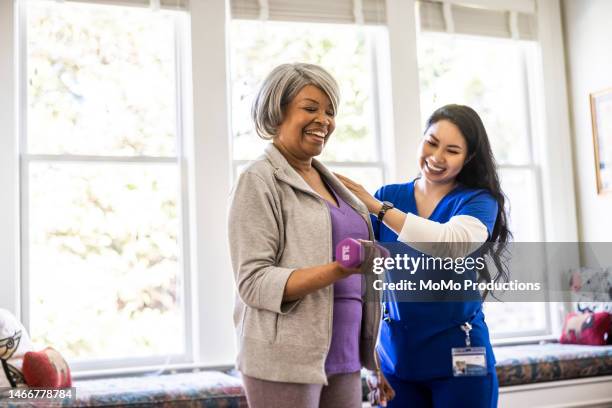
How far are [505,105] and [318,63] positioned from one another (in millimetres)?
1413

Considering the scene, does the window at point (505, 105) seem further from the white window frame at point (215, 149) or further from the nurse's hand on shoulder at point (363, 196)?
the nurse's hand on shoulder at point (363, 196)

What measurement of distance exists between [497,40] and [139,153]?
253 cm

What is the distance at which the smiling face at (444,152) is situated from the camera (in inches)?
86.7

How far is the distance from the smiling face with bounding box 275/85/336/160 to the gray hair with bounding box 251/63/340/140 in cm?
1

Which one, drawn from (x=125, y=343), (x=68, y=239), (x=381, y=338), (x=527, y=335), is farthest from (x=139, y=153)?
(x=527, y=335)

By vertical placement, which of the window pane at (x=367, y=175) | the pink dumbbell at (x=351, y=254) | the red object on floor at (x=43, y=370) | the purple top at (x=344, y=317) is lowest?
the red object on floor at (x=43, y=370)

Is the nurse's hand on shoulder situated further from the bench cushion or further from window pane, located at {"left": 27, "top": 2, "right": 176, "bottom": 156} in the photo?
window pane, located at {"left": 27, "top": 2, "right": 176, "bottom": 156}

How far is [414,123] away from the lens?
175 inches

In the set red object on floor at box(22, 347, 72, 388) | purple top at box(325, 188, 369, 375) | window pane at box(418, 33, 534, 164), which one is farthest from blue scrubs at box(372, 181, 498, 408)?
window pane at box(418, 33, 534, 164)

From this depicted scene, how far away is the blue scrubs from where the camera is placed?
2012 mm

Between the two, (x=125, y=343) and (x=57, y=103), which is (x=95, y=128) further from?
(x=125, y=343)

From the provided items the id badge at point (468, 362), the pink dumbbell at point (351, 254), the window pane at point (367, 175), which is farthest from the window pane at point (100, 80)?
the pink dumbbell at point (351, 254)

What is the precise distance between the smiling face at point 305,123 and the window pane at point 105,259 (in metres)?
2.28

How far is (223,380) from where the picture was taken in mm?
3367
